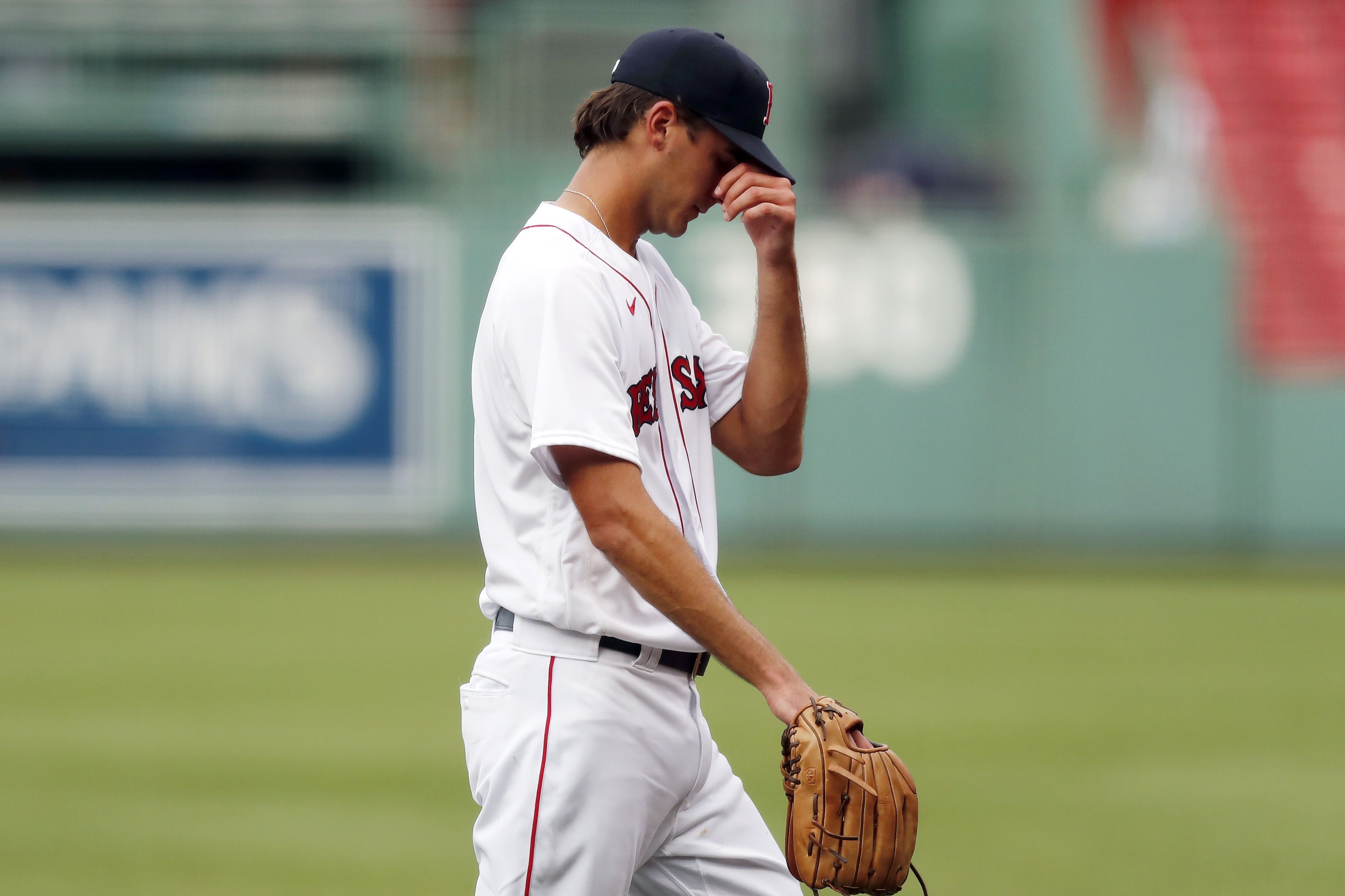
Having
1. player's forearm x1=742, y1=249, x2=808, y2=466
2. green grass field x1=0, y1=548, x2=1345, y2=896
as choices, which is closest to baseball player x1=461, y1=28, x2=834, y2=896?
player's forearm x1=742, y1=249, x2=808, y2=466

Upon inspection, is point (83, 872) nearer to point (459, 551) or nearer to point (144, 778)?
point (144, 778)

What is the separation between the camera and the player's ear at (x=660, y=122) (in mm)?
2855

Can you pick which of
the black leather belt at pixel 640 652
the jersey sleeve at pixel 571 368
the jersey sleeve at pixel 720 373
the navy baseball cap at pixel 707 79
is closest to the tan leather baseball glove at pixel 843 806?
the black leather belt at pixel 640 652

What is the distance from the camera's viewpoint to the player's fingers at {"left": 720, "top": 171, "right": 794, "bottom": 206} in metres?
2.91

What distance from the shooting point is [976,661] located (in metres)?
9.38

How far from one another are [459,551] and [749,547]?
7.82 ft

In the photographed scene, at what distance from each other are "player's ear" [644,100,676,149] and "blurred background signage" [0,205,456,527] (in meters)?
10.8

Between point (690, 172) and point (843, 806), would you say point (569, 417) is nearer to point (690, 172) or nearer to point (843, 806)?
point (690, 172)

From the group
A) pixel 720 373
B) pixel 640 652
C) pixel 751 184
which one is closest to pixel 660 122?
pixel 751 184

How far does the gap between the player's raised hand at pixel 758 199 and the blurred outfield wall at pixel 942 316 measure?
10.5 meters

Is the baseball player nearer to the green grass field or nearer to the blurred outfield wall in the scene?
the green grass field

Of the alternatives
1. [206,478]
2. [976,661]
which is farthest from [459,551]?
[976,661]

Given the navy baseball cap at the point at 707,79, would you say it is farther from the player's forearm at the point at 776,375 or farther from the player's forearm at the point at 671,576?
the player's forearm at the point at 671,576

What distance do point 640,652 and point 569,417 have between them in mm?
456
